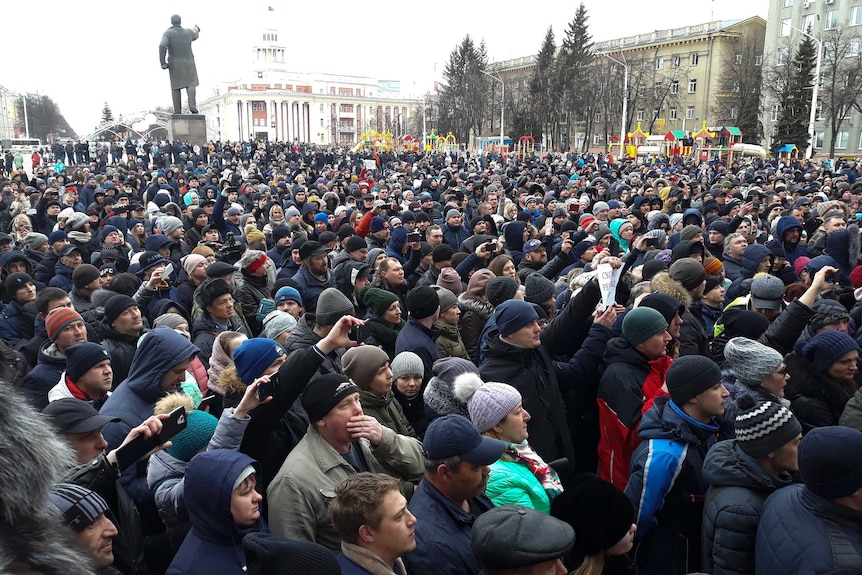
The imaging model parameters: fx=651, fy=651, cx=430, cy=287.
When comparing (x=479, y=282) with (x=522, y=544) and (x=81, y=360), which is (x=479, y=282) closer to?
(x=81, y=360)

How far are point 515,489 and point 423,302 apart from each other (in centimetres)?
192

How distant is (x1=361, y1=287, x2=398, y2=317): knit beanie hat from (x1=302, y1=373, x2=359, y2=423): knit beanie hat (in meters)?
2.10

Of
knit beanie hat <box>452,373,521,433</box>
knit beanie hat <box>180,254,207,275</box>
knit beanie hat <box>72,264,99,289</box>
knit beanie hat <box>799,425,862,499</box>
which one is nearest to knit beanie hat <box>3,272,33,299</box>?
knit beanie hat <box>72,264,99,289</box>

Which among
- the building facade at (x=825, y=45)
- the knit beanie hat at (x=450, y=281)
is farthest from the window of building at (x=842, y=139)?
the knit beanie hat at (x=450, y=281)

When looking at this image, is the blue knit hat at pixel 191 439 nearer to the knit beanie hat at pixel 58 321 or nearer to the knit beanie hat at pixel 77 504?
the knit beanie hat at pixel 77 504

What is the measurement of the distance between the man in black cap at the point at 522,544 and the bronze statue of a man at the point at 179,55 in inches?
1163

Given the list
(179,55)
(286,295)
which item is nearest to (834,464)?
(286,295)

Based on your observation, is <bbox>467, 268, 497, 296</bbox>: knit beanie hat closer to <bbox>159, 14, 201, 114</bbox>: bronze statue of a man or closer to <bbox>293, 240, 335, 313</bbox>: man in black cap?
<bbox>293, 240, 335, 313</bbox>: man in black cap

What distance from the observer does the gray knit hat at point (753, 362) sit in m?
3.40

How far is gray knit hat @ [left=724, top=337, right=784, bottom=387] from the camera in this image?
3.40 metres

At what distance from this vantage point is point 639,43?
71688 mm

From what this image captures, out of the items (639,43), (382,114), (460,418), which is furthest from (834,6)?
(382,114)

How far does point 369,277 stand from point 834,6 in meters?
57.8

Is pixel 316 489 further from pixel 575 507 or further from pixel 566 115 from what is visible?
pixel 566 115
